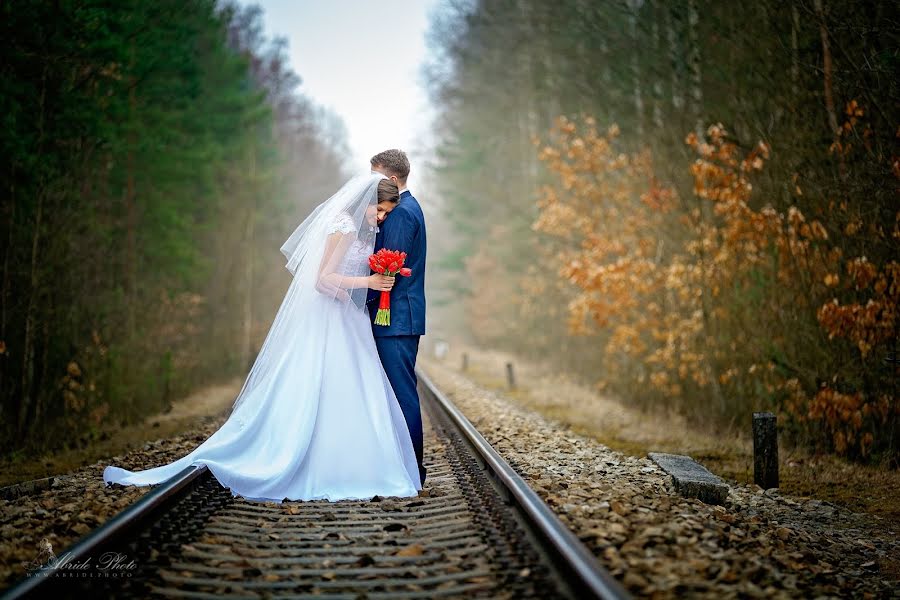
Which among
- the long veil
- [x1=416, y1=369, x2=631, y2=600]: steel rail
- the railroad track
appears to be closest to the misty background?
the long veil

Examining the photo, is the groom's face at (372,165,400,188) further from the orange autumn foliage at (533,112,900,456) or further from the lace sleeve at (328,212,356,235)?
the orange autumn foliage at (533,112,900,456)

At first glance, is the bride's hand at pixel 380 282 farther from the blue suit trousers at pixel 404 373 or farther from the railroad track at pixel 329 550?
the railroad track at pixel 329 550

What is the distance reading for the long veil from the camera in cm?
547

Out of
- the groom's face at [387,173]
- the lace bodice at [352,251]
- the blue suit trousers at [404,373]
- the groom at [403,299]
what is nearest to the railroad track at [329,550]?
the blue suit trousers at [404,373]

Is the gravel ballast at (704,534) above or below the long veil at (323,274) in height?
below

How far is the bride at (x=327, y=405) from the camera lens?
5.31 metres

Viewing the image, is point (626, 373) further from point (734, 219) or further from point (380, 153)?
point (380, 153)

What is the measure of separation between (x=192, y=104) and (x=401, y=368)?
1428 cm

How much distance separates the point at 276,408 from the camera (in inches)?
217

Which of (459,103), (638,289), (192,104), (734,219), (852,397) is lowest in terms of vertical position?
(852,397)

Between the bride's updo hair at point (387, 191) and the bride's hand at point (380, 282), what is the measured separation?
1.84 feet

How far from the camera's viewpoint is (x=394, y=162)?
555cm

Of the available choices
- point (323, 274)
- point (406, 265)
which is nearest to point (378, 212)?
point (406, 265)

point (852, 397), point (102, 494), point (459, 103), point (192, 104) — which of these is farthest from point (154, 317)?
point (459, 103)
